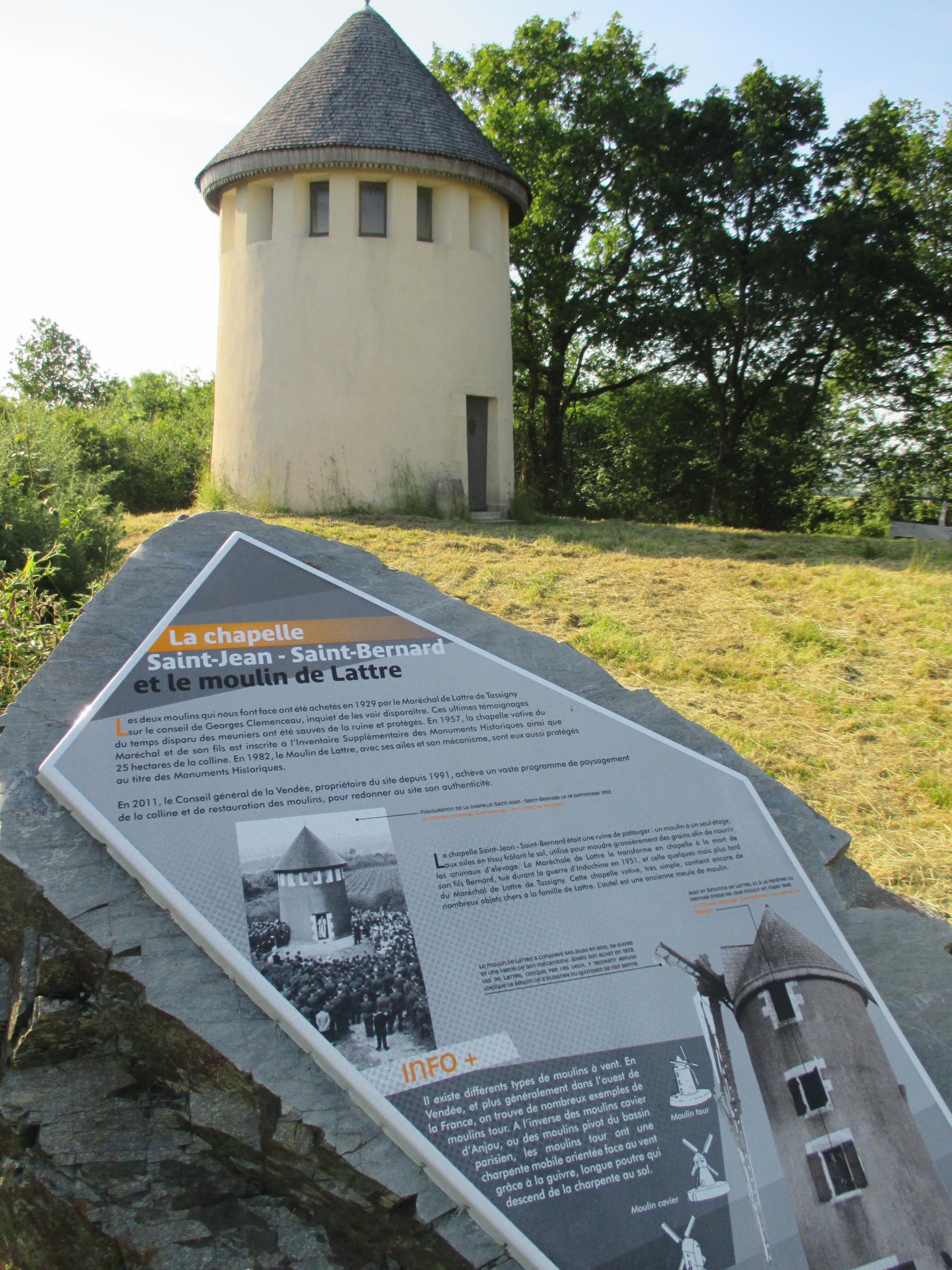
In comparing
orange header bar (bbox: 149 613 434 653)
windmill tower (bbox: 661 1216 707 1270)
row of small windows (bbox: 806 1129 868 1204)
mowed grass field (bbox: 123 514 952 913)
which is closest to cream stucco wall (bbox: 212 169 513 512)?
mowed grass field (bbox: 123 514 952 913)

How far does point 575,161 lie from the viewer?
59.3ft

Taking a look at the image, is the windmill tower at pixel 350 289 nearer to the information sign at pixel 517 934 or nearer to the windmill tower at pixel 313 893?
the information sign at pixel 517 934

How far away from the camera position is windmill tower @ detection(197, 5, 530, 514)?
12586 mm

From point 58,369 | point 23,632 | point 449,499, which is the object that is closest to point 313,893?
point 23,632

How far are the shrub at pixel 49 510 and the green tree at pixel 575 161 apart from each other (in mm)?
10665

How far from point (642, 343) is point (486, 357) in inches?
289

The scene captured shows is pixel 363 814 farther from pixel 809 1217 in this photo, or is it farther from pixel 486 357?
pixel 486 357

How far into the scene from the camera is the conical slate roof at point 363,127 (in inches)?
485

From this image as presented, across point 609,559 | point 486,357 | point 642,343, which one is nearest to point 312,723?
point 609,559

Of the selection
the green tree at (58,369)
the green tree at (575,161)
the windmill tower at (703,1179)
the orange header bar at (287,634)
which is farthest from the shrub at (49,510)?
the green tree at (58,369)

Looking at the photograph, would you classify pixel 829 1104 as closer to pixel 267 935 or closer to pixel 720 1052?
pixel 720 1052

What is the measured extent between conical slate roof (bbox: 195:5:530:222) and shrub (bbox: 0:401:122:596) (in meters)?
4.40

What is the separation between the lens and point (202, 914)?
2137 mm

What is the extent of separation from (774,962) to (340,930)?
1.08 m
